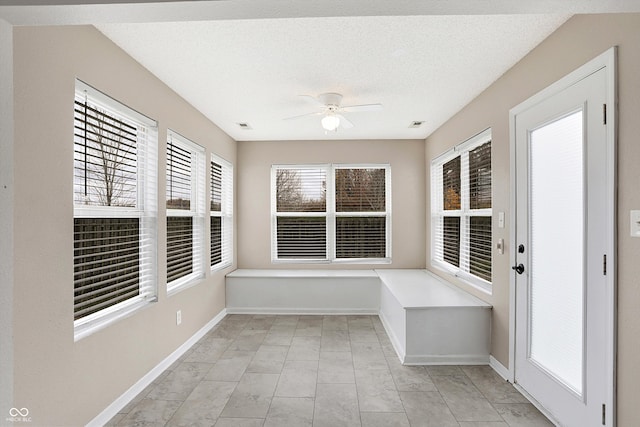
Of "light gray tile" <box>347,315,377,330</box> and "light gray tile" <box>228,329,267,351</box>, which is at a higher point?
"light gray tile" <box>228,329,267,351</box>

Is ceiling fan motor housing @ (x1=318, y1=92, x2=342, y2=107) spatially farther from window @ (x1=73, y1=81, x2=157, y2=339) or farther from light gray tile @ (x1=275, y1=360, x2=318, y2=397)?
light gray tile @ (x1=275, y1=360, x2=318, y2=397)

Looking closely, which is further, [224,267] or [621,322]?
[224,267]

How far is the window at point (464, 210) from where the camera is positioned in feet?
10.9

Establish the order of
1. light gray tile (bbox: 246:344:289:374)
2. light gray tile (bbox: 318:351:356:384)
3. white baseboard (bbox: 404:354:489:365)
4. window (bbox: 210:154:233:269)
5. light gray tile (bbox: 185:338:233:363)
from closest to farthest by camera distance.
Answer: light gray tile (bbox: 318:351:356:384) → light gray tile (bbox: 246:344:289:374) → white baseboard (bbox: 404:354:489:365) → light gray tile (bbox: 185:338:233:363) → window (bbox: 210:154:233:269)

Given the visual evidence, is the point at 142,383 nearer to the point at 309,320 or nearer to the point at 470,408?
the point at 309,320

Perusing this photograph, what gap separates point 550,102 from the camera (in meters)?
2.25

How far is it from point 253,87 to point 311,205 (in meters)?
2.48

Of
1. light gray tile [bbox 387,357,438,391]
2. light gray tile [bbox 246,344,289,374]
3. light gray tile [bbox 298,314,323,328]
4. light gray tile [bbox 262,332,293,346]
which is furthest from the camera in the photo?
light gray tile [bbox 298,314,323,328]

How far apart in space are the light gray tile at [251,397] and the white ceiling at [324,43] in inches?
94.6

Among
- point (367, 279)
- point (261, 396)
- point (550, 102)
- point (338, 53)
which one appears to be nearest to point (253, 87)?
point (338, 53)

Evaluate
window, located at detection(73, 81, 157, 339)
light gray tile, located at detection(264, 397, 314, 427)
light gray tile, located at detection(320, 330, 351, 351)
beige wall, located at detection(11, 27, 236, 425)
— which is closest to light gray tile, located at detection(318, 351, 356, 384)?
light gray tile, located at detection(320, 330, 351, 351)

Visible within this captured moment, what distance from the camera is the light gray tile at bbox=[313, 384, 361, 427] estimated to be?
88.3 inches

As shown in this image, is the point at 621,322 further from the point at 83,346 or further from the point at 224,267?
the point at 224,267

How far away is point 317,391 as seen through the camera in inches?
104
